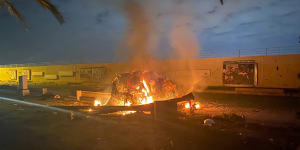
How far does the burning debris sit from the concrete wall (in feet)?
17.3

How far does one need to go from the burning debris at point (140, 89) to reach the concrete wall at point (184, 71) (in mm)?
5270

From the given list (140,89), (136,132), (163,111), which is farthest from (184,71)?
(136,132)

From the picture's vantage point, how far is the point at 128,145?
18.3 feet

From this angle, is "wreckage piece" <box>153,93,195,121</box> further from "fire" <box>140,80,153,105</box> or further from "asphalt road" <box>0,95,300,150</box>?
"fire" <box>140,80,153,105</box>

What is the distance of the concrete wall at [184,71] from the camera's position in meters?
17.2

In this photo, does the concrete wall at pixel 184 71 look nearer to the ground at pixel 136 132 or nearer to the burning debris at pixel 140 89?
the burning debris at pixel 140 89

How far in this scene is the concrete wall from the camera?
17250 mm

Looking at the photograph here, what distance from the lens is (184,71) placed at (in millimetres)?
22219

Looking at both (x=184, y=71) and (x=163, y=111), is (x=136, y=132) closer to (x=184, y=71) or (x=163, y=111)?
(x=163, y=111)

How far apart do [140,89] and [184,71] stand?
12344mm

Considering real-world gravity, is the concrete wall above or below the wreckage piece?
above

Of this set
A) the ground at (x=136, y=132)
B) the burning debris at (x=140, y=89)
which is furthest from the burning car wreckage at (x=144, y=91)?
the ground at (x=136, y=132)

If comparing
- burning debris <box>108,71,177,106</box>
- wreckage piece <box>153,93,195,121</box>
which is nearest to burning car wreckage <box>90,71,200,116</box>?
burning debris <box>108,71,177,106</box>

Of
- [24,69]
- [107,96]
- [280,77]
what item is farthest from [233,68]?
[24,69]
